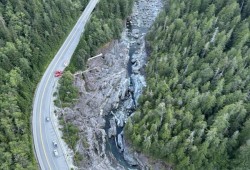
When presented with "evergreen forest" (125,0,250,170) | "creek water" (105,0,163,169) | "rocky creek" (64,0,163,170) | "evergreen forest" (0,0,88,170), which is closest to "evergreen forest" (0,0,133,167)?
"evergreen forest" (0,0,88,170)

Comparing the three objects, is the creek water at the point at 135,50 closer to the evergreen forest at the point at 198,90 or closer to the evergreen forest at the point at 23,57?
the evergreen forest at the point at 198,90

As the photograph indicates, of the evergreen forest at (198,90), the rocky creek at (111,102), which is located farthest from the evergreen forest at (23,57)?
the evergreen forest at (198,90)

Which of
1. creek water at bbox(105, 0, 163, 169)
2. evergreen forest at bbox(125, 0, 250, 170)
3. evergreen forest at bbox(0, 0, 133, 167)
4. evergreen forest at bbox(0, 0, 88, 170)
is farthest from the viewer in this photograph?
creek water at bbox(105, 0, 163, 169)

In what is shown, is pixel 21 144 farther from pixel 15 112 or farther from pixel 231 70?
pixel 231 70

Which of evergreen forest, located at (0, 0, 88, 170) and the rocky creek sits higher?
evergreen forest, located at (0, 0, 88, 170)

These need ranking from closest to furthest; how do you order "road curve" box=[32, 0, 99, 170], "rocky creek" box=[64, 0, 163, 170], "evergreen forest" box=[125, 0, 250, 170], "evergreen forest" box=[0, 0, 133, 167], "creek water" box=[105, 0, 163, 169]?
"evergreen forest" box=[0, 0, 133, 167] → "road curve" box=[32, 0, 99, 170] → "evergreen forest" box=[125, 0, 250, 170] → "rocky creek" box=[64, 0, 163, 170] → "creek water" box=[105, 0, 163, 169]

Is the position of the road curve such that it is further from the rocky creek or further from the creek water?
the creek water

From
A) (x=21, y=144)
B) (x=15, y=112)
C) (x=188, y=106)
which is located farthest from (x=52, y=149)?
(x=188, y=106)
